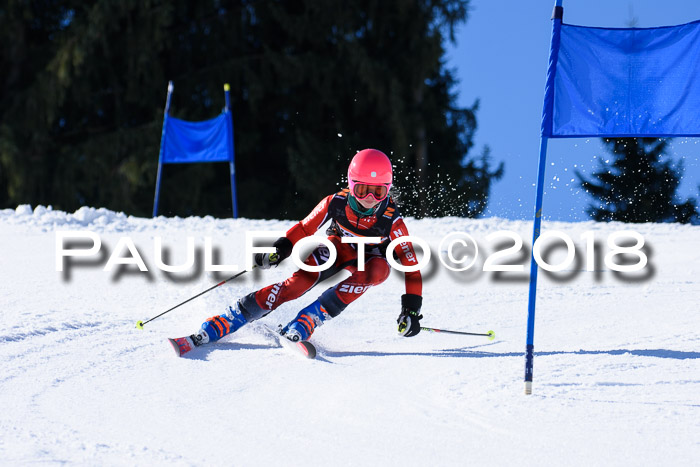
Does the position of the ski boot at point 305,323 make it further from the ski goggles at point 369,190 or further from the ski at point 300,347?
the ski goggles at point 369,190

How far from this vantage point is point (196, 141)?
13250mm

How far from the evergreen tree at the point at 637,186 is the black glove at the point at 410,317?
18.5 metres

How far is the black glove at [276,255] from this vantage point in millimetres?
4508

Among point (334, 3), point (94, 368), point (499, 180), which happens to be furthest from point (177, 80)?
point (94, 368)

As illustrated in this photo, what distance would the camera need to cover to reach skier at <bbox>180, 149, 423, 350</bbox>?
14.5 ft


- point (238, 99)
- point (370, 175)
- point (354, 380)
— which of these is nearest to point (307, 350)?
point (354, 380)

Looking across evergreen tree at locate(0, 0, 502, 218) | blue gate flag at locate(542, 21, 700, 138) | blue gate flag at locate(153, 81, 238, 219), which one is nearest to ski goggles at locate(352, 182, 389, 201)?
blue gate flag at locate(542, 21, 700, 138)

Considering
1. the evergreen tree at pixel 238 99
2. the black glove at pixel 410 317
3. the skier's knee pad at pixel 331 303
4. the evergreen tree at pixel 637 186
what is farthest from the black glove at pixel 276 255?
the evergreen tree at pixel 637 186

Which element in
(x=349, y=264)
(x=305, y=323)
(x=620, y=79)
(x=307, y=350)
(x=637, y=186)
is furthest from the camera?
(x=637, y=186)

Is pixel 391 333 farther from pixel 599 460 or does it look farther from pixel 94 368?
pixel 599 460

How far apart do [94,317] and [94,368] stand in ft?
4.44

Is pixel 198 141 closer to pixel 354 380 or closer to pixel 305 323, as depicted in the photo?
pixel 305 323

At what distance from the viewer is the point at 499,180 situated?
60.3ft

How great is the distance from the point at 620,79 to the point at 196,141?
10.4 m
